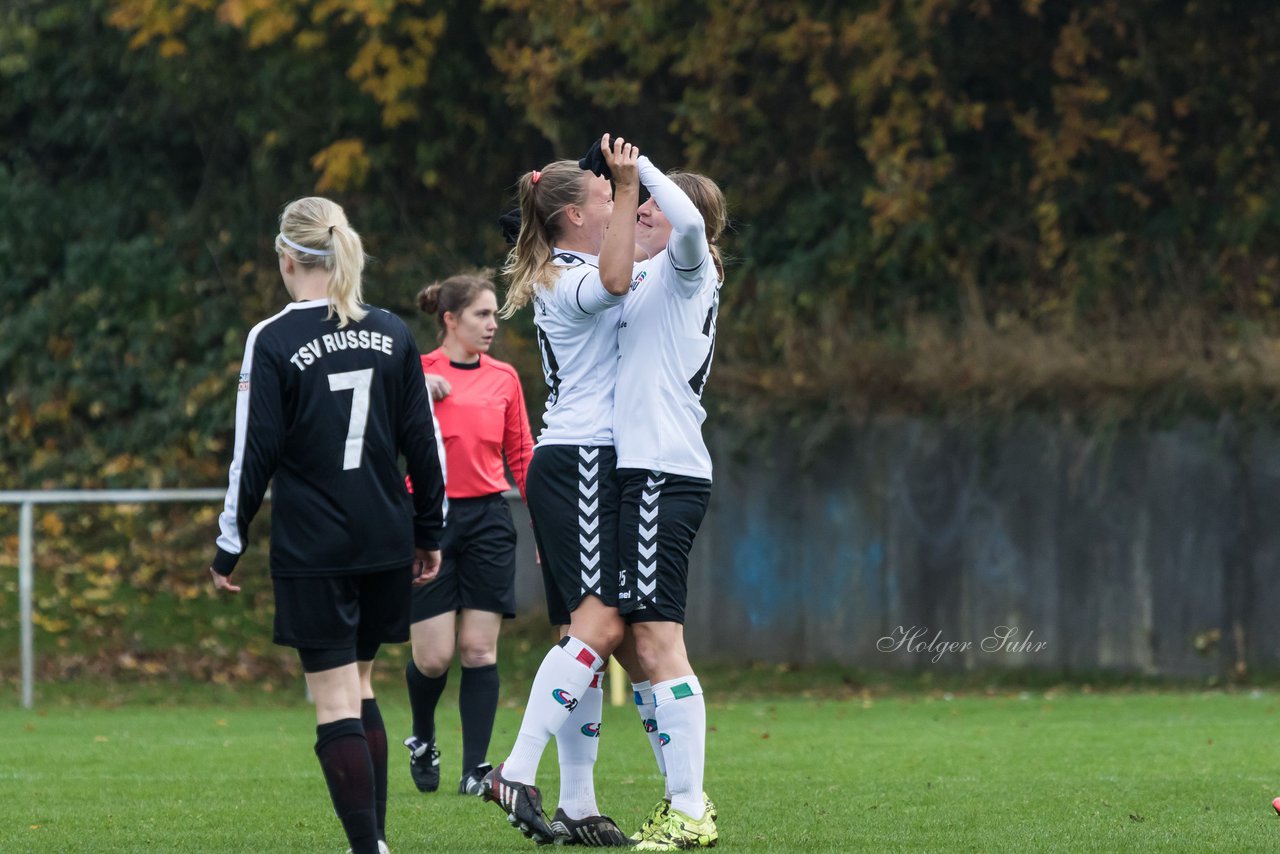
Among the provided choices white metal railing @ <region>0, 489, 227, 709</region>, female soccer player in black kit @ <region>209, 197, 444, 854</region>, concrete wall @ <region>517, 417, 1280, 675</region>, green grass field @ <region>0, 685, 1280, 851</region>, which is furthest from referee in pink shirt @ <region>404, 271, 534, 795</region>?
concrete wall @ <region>517, 417, 1280, 675</region>

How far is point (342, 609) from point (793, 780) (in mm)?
3215

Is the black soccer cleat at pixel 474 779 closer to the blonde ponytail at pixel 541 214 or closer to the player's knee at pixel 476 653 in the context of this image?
the player's knee at pixel 476 653

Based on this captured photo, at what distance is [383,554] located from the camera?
5230mm

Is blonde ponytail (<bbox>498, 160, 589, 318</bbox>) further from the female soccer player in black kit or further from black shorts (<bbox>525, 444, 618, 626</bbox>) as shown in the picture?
the female soccer player in black kit

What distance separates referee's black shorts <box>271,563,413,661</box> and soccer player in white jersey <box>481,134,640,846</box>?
0.65m

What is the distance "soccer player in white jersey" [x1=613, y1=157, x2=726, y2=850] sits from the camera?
5.70 m

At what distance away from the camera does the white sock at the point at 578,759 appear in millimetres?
6004

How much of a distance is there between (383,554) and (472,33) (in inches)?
542

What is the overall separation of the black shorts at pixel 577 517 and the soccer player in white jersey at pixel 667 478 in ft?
0.16

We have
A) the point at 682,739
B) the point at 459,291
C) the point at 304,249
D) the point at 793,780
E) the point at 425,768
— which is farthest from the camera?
the point at 459,291

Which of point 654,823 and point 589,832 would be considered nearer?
point 654,823

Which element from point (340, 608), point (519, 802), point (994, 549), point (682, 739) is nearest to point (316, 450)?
point (340, 608)

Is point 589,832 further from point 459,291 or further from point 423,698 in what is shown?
point 459,291

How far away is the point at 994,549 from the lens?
14.8 metres
